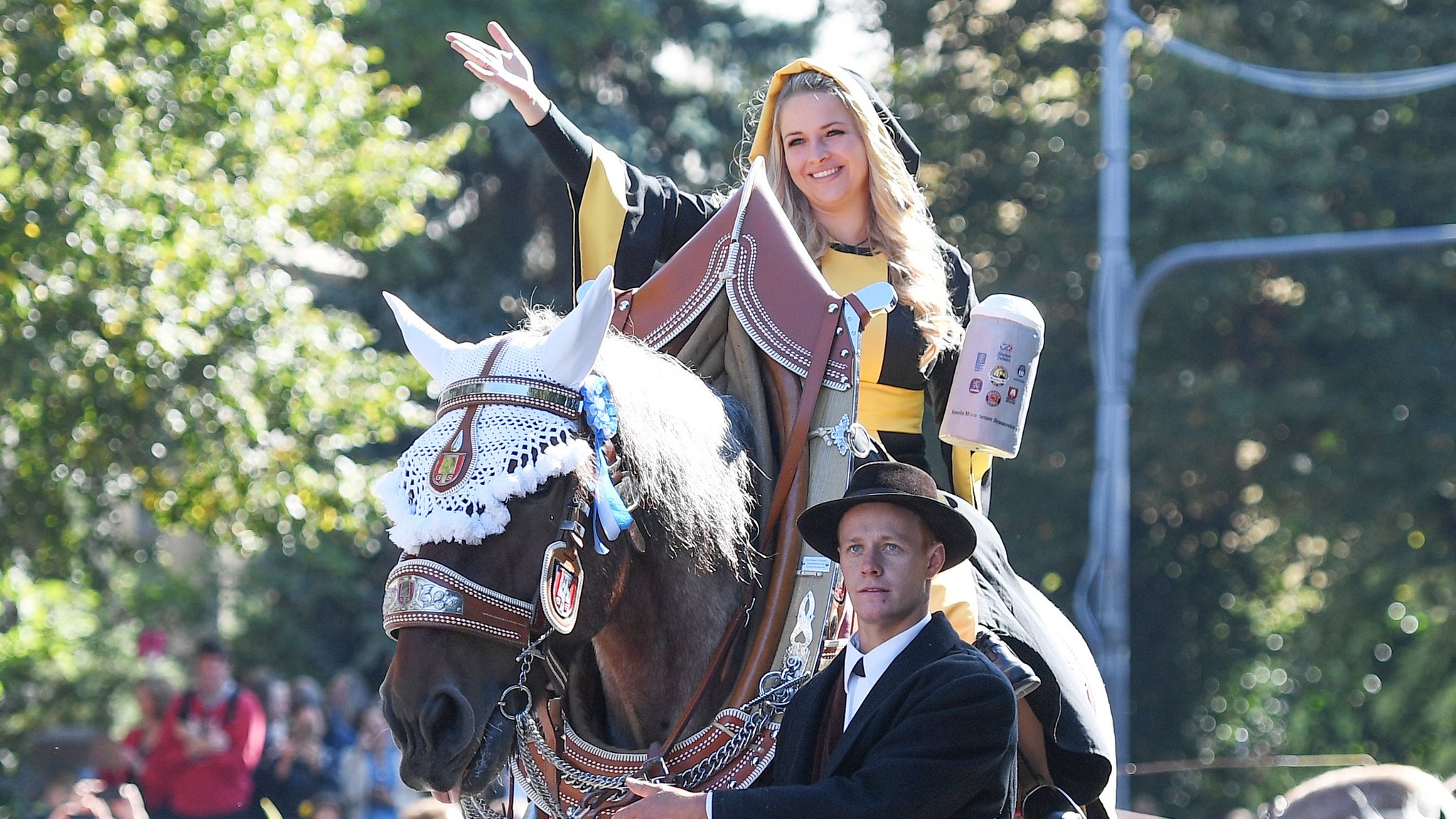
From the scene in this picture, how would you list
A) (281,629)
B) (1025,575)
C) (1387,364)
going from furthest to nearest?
(281,629), (1025,575), (1387,364)

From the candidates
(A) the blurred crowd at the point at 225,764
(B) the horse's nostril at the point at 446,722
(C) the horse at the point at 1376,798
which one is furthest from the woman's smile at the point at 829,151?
(A) the blurred crowd at the point at 225,764

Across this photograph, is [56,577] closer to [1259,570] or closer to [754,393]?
[754,393]

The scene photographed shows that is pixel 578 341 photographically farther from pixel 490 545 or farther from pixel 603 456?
pixel 490 545

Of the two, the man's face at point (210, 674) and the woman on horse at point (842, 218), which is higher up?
the woman on horse at point (842, 218)

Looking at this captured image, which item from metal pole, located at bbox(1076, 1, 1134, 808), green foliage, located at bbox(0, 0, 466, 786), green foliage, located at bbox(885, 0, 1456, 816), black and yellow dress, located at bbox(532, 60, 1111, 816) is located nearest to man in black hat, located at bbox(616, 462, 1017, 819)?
black and yellow dress, located at bbox(532, 60, 1111, 816)

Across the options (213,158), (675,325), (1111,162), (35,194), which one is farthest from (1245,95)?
(675,325)

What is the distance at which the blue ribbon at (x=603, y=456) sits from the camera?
3574 millimetres

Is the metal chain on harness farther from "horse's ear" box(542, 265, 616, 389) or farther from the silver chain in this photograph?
"horse's ear" box(542, 265, 616, 389)

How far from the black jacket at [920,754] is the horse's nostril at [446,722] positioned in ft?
1.79

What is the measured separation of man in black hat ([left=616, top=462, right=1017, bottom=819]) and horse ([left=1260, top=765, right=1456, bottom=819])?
3959 mm

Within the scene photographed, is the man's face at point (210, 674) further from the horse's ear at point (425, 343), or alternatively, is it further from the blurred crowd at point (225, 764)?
the horse's ear at point (425, 343)

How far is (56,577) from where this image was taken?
11688 mm

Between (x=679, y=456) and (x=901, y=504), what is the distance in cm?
64

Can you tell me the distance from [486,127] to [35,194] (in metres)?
11.9
